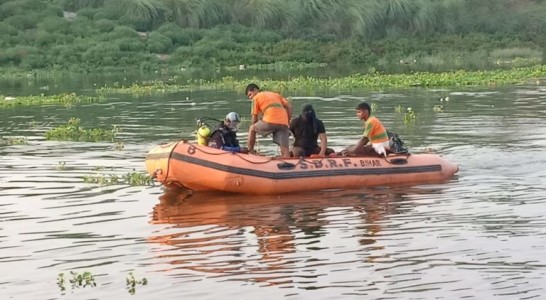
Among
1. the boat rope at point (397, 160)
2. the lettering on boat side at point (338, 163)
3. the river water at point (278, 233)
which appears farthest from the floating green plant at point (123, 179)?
the boat rope at point (397, 160)

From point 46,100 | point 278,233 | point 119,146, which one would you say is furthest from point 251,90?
point 46,100

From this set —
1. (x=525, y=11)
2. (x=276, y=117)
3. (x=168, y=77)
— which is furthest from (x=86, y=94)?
(x=525, y=11)

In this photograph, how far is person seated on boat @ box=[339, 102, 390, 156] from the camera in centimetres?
1775

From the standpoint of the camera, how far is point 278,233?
1371 cm

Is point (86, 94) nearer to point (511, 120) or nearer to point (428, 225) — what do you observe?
point (511, 120)

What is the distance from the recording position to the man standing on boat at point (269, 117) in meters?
17.7

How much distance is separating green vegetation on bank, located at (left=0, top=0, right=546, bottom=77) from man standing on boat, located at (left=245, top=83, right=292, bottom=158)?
106 ft

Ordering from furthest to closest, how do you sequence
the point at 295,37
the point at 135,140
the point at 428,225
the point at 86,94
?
the point at 295,37 → the point at 86,94 → the point at 135,140 → the point at 428,225

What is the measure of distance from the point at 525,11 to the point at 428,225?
6220 centimetres

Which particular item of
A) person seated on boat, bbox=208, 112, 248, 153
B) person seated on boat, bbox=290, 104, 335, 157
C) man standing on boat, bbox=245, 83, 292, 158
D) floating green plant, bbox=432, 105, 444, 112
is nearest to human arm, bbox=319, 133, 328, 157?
person seated on boat, bbox=290, 104, 335, 157

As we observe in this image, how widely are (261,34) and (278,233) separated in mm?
48556

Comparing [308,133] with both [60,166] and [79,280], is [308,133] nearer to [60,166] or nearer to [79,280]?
[60,166]

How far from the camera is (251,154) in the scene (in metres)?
16.7

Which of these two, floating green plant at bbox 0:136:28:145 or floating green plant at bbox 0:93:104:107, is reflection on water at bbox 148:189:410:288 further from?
floating green plant at bbox 0:93:104:107
